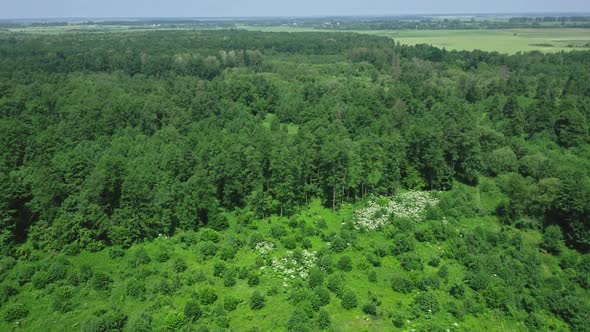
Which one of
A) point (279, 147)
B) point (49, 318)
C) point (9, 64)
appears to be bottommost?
point (49, 318)

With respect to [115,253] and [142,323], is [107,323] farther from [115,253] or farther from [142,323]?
[115,253]

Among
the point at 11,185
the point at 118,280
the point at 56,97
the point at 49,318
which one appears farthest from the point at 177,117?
the point at 49,318

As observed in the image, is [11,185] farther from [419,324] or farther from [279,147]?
[419,324]

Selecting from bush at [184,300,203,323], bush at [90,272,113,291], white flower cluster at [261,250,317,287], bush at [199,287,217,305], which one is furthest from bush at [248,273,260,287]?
bush at [90,272,113,291]

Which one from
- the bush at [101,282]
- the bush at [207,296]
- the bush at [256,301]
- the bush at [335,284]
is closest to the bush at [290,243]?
the bush at [335,284]

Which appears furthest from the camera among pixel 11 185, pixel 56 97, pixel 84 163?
pixel 56 97
